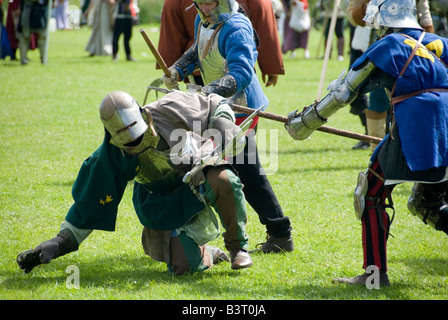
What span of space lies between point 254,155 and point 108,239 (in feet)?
4.01

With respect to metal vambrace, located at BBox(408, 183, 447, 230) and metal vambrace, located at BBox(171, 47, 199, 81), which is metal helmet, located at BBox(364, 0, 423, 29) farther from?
metal vambrace, located at BBox(171, 47, 199, 81)

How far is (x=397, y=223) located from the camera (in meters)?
5.07

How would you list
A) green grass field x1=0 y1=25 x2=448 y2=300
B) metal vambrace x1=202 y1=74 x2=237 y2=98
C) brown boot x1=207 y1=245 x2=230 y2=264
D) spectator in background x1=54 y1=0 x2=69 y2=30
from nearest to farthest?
green grass field x1=0 y1=25 x2=448 y2=300
metal vambrace x1=202 y1=74 x2=237 y2=98
brown boot x1=207 y1=245 x2=230 y2=264
spectator in background x1=54 y1=0 x2=69 y2=30

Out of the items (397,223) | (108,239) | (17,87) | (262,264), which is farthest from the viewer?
(17,87)

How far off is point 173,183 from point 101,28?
46.2 feet

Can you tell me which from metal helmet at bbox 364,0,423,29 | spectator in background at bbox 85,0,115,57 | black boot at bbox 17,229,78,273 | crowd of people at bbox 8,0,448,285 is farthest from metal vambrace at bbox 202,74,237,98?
spectator in background at bbox 85,0,115,57

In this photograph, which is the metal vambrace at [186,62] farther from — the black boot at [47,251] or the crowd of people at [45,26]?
the crowd of people at [45,26]

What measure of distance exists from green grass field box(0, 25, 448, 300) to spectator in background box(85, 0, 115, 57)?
731 centimetres

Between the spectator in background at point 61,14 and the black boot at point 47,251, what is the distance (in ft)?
70.6

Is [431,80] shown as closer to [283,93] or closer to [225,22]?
[225,22]

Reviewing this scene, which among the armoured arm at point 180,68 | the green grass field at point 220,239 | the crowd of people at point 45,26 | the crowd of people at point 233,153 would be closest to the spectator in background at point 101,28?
Answer: the crowd of people at point 45,26

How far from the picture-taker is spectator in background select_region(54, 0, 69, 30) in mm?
24969

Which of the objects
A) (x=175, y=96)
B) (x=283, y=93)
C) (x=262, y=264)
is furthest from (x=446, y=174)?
(x=283, y=93)

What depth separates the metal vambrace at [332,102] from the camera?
3539mm
